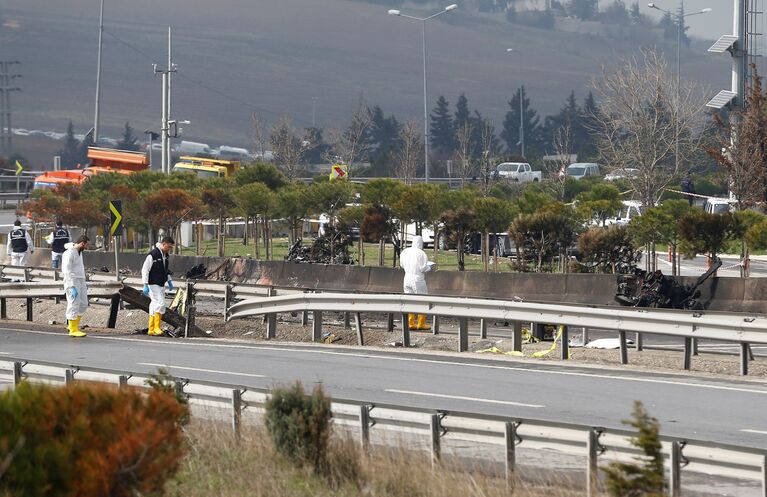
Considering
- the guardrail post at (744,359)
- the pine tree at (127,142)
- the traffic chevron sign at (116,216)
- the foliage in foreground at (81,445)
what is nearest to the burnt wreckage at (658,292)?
the guardrail post at (744,359)

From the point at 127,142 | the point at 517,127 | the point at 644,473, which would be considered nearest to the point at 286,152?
the point at 644,473

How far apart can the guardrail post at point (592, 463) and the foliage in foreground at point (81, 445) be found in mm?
2888

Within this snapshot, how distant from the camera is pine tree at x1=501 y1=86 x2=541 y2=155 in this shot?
16662cm

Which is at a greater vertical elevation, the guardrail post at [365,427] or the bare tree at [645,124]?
the bare tree at [645,124]

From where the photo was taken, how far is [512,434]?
9461 millimetres

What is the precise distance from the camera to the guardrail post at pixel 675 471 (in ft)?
27.6

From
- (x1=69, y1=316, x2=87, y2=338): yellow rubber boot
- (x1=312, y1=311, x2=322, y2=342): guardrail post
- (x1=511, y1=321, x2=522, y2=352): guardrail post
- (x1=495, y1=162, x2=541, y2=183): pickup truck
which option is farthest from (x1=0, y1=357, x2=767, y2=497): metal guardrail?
(x1=495, y1=162, x2=541, y2=183): pickup truck

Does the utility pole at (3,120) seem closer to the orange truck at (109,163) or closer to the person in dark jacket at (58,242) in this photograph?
the orange truck at (109,163)

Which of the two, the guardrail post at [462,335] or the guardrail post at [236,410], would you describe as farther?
the guardrail post at [462,335]

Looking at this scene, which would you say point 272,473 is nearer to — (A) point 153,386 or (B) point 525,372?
(A) point 153,386

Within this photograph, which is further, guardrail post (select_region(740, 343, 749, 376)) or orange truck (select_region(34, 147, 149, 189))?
orange truck (select_region(34, 147, 149, 189))

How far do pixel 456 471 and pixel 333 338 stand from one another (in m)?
14.0

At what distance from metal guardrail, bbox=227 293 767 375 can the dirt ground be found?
42 cm

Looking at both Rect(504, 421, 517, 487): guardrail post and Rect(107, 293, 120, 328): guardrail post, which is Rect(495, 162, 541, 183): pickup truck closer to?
Rect(107, 293, 120, 328): guardrail post
